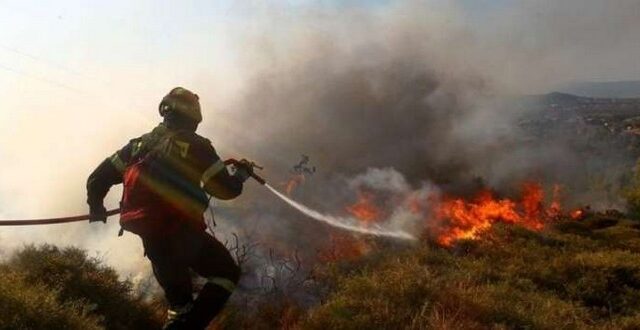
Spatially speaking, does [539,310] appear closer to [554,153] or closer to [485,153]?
[485,153]

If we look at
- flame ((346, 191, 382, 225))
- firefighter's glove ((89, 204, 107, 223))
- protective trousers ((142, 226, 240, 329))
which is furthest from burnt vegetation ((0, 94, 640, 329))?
flame ((346, 191, 382, 225))

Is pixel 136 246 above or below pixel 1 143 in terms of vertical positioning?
below

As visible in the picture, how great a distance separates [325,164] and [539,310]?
18.4m

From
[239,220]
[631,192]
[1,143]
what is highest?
[1,143]

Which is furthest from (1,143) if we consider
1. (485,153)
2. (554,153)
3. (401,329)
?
(554,153)

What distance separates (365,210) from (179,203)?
51.5 feet

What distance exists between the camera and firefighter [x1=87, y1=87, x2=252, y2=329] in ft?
13.7

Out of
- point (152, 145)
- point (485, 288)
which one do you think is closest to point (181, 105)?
point (152, 145)

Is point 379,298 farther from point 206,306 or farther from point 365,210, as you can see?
point 365,210

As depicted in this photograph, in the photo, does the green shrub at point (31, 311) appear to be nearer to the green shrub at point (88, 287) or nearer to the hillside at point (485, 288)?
the green shrub at point (88, 287)

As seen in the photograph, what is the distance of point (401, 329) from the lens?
6.25m

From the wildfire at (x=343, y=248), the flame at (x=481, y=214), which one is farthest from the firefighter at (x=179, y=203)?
the flame at (x=481, y=214)

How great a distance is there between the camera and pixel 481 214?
2083cm

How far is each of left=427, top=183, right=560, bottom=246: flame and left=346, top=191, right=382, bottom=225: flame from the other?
1829 millimetres
